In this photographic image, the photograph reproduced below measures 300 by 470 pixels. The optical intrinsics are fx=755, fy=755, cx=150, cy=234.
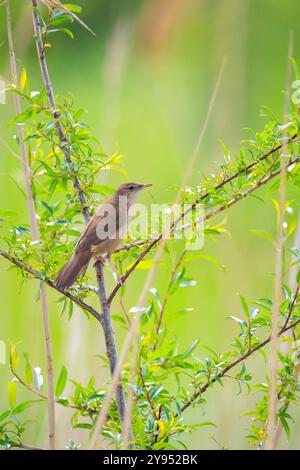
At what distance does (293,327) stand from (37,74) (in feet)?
14.2

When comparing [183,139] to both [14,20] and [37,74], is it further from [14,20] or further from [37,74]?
[14,20]

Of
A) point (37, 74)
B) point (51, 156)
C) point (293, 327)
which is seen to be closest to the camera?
point (293, 327)

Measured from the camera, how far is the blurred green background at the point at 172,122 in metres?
2.61

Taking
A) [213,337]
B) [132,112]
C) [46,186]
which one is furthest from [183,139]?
[46,186]

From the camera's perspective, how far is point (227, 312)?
282cm

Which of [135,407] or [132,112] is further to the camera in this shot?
[132,112]

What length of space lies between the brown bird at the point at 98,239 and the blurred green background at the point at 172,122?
11 centimetres

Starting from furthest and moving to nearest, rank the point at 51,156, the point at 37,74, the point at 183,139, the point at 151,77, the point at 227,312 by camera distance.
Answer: the point at 151,77, the point at 37,74, the point at 183,139, the point at 227,312, the point at 51,156

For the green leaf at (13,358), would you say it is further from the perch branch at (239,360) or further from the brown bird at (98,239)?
the perch branch at (239,360)

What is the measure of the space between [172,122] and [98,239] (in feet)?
11.5

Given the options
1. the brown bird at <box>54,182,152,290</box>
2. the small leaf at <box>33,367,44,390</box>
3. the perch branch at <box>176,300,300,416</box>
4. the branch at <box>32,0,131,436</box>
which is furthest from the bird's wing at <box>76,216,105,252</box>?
the perch branch at <box>176,300,300,416</box>

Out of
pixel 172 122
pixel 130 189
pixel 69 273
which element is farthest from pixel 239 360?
pixel 172 122

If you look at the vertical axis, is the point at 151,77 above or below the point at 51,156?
above

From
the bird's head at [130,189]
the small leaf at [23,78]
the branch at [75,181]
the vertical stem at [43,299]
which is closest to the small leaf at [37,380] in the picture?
the vertical stem at [43,299]
